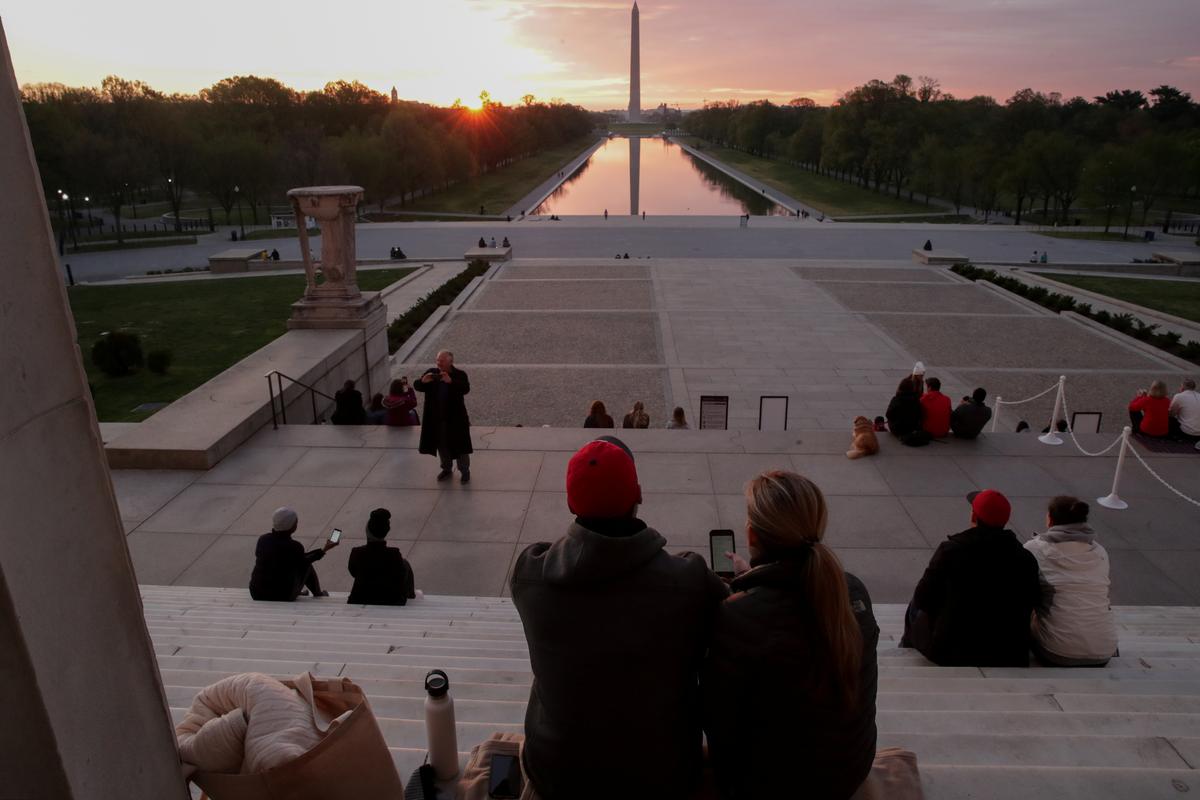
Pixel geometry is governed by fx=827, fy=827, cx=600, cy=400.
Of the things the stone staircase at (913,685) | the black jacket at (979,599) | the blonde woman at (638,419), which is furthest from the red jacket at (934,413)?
the black jacket at (979,599)

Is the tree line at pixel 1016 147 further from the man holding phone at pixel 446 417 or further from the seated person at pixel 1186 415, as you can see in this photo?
the man holding phone at pixel 446 417

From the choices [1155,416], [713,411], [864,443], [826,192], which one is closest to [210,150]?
[826,192]

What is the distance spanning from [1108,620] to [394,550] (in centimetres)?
468

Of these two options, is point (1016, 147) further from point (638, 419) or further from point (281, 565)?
point (281, 565)

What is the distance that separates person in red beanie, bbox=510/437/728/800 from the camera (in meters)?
2.50

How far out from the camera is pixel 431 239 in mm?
40812

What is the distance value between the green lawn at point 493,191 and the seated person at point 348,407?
50.1 meters

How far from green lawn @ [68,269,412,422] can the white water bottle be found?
1290 centimetres

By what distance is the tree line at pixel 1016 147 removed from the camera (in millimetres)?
50656

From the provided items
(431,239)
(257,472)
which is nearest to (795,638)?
(257,472)

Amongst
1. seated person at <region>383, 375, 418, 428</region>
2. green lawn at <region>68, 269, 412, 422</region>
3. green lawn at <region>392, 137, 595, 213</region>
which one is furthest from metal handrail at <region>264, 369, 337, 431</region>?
green lawn at <region>392, 137, 595, 213</region>

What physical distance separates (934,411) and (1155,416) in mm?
2933

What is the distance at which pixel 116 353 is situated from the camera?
16.5m

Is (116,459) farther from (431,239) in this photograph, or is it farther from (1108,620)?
(431,239)
